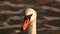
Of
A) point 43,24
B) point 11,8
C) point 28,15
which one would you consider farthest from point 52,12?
point 28,15

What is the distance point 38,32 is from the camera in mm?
7785

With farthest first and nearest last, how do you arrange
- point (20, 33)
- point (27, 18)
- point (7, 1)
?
1. point (7, 1)
2. point (20, 33)
3. point (27, 18)

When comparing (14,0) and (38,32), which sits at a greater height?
(14,0)

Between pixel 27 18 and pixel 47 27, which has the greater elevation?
pixel 27 18

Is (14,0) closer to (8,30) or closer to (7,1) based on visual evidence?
(7,1)

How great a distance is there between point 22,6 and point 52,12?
1.07 metres

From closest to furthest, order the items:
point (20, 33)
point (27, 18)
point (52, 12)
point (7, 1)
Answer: point (27, 18), point (20, 33), point (52, 12), point (7, 1)

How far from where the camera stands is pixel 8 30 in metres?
7.87

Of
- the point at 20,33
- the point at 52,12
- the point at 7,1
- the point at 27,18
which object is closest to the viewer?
the point at 27,18

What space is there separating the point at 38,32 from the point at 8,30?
88 cm

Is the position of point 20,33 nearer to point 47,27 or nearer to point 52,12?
point 47,27

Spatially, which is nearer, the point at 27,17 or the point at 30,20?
the point at 27,17

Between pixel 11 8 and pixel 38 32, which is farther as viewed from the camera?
pixel 11 8

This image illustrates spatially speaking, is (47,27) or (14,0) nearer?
(47,27)
